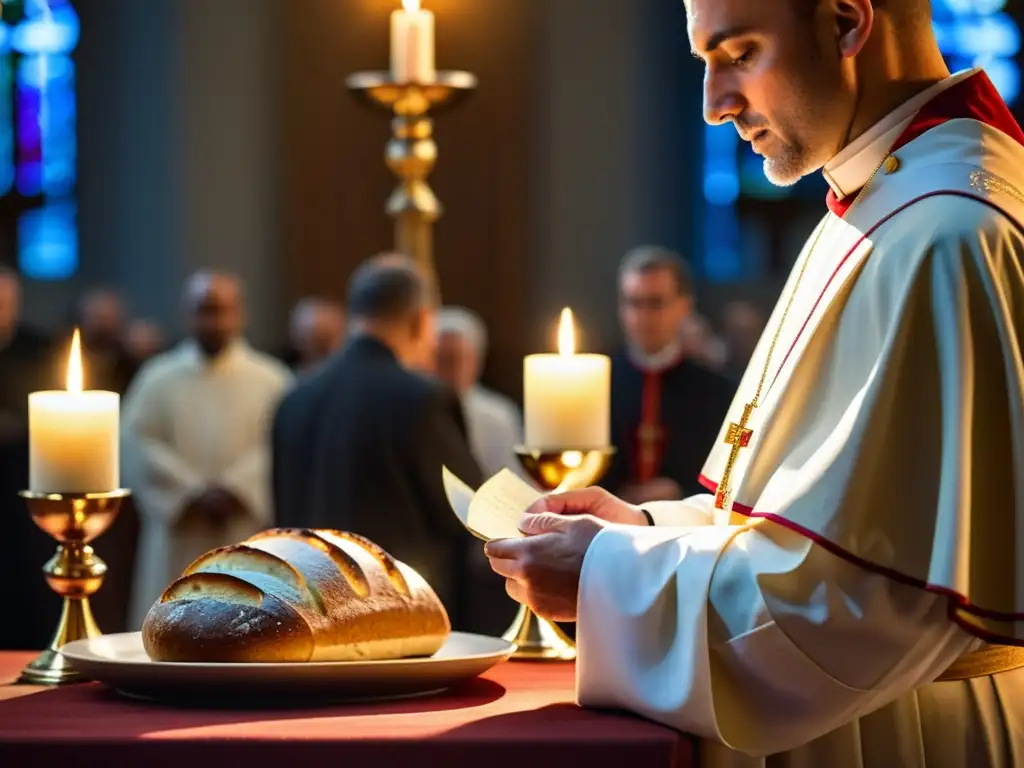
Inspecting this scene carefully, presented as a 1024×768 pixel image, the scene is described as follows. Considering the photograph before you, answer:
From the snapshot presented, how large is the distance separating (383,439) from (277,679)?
3.37 meters

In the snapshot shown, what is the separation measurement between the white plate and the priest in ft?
13.6

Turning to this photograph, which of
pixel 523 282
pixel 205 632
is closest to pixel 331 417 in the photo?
pixel 205 632

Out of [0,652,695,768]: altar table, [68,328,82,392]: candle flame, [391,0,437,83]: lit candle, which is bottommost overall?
[0,652,695,768]: altar table

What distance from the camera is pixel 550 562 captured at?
2197 millimetres

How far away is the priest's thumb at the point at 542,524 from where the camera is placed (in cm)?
224

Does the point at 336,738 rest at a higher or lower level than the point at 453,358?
lower

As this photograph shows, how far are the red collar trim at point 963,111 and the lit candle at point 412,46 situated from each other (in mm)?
1901

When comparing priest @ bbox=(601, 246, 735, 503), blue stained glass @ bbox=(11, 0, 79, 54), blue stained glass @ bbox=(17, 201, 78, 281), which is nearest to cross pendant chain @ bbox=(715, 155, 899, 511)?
priest @ bbox=(601, 246, 735, 503)

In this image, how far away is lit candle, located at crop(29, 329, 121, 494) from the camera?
8.12ft

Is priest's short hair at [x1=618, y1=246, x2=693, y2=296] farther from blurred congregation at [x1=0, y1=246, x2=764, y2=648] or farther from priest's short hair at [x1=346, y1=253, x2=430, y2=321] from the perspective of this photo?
priest's short hair at [x1=346, y1=253, x2=430, y2=321]

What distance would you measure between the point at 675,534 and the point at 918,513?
1.03 feet

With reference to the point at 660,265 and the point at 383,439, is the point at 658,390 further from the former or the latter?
the point at 383,439

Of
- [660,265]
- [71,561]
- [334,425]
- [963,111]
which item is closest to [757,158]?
[660,265]

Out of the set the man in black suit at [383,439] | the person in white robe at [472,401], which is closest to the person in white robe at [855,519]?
the man in black suit at [383,439]
